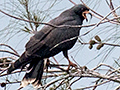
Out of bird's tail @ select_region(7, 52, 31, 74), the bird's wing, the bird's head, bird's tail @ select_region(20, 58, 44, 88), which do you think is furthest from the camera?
the bird's head

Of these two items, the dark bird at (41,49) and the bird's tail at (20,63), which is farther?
the dark bird at (41,49)

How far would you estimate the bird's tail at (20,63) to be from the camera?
7.95ft

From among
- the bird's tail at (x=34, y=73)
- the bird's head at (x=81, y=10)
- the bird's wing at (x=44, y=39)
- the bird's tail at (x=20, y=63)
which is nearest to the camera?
the bird's tail at (x=20, y=63)

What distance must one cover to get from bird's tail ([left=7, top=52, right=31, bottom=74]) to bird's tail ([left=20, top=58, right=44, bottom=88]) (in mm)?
103

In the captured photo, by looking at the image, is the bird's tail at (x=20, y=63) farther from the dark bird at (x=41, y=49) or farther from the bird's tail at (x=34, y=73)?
the bird's tail at (x=34, y=73)

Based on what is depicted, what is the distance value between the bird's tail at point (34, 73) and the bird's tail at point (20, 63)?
10 centimetres

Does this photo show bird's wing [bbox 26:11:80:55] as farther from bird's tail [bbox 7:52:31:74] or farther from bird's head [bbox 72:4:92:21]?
bird's head [bbox 72:4:92:21]

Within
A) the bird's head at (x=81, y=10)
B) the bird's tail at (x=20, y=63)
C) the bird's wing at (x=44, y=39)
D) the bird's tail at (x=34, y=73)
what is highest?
the bird's head at (x=81, y=10)

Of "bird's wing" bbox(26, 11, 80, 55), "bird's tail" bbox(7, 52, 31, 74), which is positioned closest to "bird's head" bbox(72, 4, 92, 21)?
"bird's wing" bbox(26, 11, 80, 55)

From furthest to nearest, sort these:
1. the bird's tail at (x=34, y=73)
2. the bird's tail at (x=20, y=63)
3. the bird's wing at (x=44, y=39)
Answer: the bird's wing at (x=44, y=39) → the bird's tail at (x=34, y=73) → the bird's tail at (x=20, y=63)

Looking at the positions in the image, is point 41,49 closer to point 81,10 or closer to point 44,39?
point 44,39

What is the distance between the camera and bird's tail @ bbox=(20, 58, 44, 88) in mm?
2626

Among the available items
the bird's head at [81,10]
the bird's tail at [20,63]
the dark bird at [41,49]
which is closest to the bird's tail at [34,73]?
the dark bird at [41,49]

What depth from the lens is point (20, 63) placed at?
253cm
